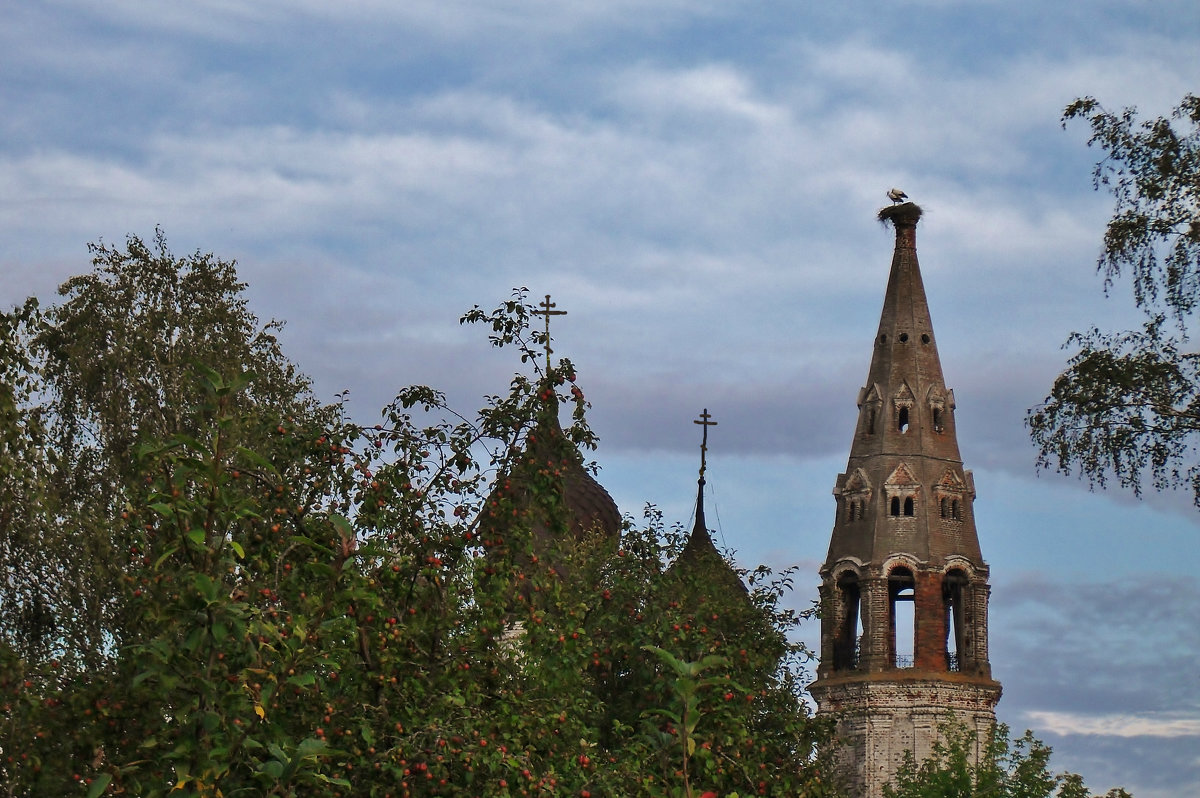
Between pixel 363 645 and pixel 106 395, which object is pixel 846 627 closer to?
pixel 106 395

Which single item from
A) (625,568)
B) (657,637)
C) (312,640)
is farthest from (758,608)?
(312,640)

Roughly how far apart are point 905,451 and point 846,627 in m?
6.28

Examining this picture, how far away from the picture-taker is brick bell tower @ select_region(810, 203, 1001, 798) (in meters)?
66.4

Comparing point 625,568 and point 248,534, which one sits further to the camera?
point 625,568

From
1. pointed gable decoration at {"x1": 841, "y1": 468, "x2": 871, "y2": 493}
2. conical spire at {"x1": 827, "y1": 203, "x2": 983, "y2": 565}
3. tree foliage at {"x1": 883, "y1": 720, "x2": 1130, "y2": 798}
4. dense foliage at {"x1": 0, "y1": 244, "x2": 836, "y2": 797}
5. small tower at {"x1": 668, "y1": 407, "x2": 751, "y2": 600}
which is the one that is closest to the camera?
dense foliage at {"x1": 0, "y1": 244, "x2": 836, "y2": 797}

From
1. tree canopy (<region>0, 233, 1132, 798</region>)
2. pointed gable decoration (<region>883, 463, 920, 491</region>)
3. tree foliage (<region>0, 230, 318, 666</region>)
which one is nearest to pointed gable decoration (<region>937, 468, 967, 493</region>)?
pointed gable decoration (<region>883, 463, 920, 491</region>)

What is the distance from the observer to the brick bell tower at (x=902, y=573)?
218 feet

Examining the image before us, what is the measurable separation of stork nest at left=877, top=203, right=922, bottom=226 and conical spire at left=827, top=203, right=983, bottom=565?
35mm

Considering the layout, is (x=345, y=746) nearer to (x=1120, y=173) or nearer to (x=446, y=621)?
(x=446, y=621)

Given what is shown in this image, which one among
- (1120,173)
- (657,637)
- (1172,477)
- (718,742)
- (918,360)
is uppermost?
(918,360)

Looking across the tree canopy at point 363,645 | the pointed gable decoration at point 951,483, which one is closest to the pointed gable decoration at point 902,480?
the pointed gable decoration at point 951,483

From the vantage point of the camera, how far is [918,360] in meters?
70.6

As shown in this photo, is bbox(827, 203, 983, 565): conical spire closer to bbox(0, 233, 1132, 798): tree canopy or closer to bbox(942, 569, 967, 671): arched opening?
bbox(942, 569, 967, 671): arched opening

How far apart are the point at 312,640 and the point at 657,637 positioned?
706 centimetres
